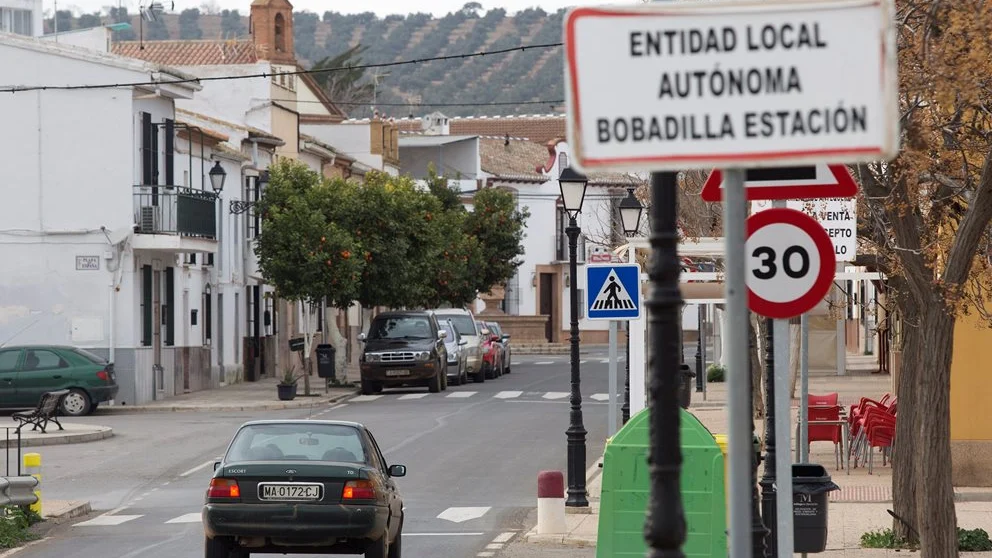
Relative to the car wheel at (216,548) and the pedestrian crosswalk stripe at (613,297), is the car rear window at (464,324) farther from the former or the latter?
the car wheel at (216,548)

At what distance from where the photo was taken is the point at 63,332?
37656 mm

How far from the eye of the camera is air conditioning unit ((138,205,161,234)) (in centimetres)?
3841

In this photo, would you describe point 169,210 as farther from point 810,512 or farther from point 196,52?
point 810,512

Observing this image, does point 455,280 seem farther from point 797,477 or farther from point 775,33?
point 775,33

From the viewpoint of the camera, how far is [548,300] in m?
Answer: 86.8

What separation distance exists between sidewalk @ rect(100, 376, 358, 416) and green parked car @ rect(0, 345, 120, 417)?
93 cm

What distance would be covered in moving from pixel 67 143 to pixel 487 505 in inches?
833

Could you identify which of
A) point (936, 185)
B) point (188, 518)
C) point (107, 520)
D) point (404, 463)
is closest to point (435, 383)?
point (404, 463)

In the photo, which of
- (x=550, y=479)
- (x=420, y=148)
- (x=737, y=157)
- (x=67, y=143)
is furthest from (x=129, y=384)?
(x=420, y=148)

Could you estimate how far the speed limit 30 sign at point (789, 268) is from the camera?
26.7 ft

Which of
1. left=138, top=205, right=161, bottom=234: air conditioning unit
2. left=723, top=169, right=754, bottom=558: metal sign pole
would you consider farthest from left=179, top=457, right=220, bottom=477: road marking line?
left=723, top=169, right=754, bottom=558: metal sign pole

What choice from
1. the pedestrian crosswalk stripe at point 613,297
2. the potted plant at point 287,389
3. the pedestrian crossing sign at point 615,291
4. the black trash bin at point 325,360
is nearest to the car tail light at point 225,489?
the pedestrian crossing sign at point 615,291

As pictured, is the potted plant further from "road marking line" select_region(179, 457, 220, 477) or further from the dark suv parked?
"road marking line" select_region(179, 457, 220, 477)

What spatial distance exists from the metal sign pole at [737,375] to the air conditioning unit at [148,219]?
114 ft
